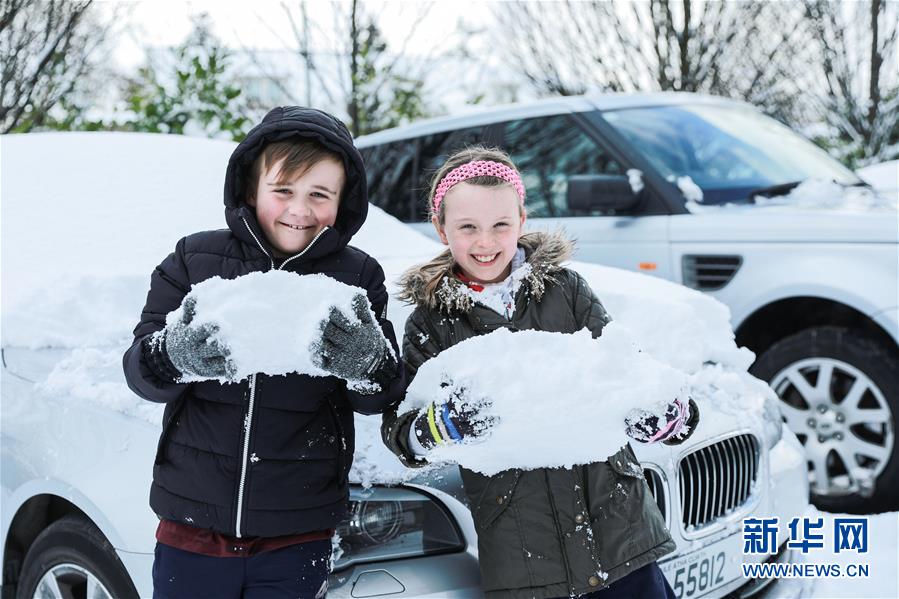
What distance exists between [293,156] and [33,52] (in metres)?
6.80

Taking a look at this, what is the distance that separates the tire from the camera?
361 cm

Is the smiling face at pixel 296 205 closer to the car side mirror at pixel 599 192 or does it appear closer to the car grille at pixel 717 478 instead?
the car grille at pixel 717 478

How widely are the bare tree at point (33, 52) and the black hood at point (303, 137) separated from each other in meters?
5.74

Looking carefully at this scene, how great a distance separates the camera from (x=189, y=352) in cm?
148

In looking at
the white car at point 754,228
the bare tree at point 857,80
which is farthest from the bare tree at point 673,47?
the white car at point 754,228

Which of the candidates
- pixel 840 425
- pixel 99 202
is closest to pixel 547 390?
pixel 99 202

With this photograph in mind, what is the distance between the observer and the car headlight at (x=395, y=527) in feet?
6.19

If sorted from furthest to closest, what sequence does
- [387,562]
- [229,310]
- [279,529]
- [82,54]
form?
[82,54] < [387,562] < [279,529] < [229,310]

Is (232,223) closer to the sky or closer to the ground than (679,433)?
closer to the sky

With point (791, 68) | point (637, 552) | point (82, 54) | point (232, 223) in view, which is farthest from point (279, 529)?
point (791, 68)

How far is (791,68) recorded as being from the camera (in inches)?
467

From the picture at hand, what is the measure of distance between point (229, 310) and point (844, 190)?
13.1ft

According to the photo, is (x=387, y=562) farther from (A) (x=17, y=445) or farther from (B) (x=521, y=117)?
(B) (x=521, y=117)

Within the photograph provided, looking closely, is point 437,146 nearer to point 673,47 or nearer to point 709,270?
point 709,270
